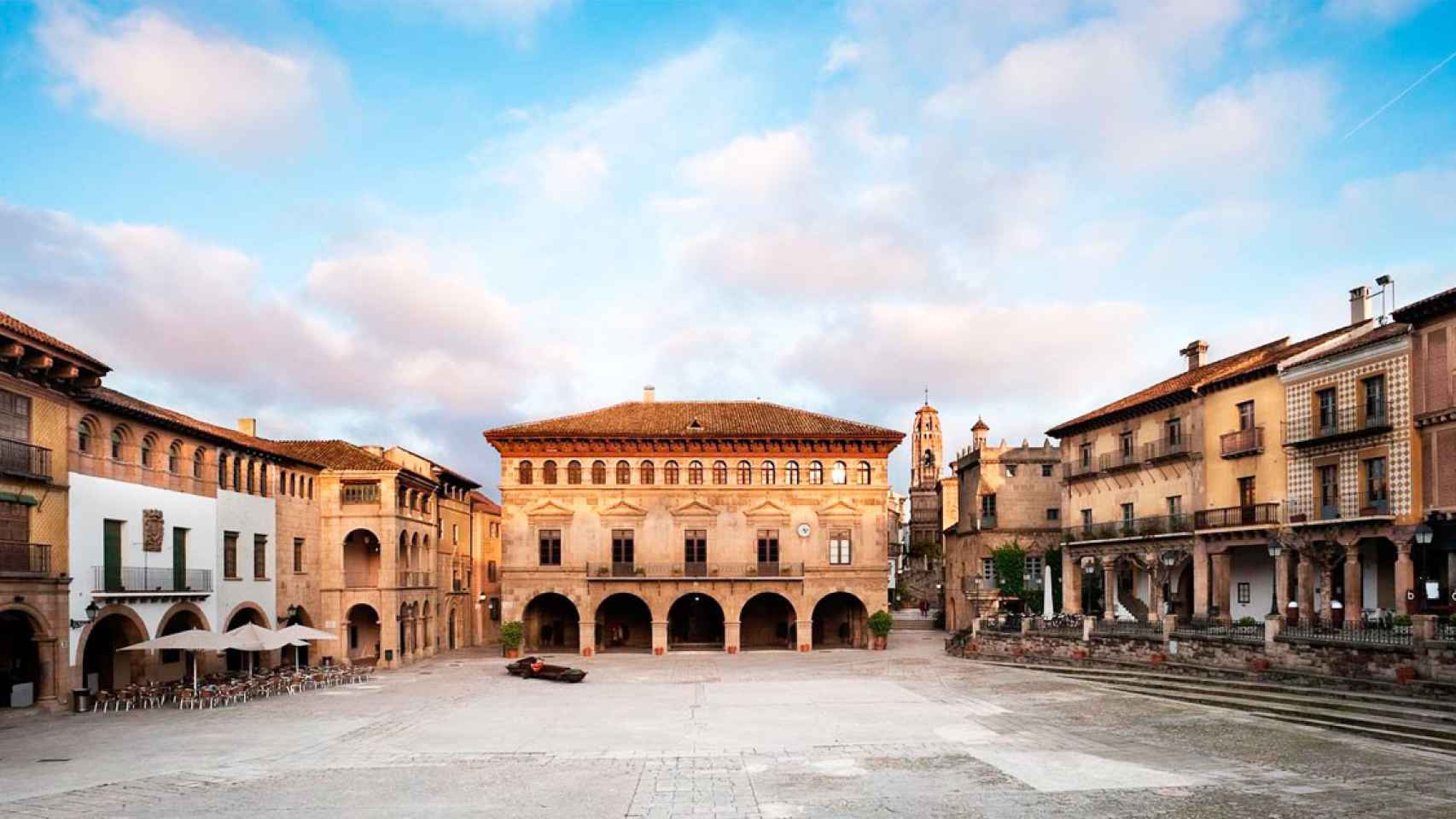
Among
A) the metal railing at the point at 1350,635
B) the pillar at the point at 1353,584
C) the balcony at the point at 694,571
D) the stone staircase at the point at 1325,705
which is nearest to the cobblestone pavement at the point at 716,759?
the stone staircase at the point at 1325,705

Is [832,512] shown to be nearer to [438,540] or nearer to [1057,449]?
[1057,449]

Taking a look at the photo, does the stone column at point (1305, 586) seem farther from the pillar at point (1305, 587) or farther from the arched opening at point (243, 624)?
the arched opening at point (243, 624)

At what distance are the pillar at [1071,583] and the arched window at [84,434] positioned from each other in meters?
39.7

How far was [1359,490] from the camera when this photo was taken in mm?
35438

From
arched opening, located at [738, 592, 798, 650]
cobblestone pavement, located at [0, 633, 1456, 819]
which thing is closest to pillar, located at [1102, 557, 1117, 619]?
cobblestone pavement, located at [0, 633, 1456, 819]

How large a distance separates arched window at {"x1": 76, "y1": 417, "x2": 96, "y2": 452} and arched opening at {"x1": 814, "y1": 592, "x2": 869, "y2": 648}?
34.6 metres

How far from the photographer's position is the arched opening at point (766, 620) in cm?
5797

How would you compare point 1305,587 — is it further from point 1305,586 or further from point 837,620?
point 837,620

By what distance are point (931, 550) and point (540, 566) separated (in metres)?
48.5

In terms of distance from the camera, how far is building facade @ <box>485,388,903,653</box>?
5462cm

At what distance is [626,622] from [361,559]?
1399cm

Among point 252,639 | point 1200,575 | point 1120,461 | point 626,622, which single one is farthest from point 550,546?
point 1200,575

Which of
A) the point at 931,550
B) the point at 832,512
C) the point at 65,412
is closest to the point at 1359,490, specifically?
the point at 832,512

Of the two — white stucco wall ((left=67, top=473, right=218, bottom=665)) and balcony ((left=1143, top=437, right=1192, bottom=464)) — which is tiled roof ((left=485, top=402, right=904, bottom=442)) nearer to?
balcony ((left=1143, top=437, right=1192, bottom=464))
